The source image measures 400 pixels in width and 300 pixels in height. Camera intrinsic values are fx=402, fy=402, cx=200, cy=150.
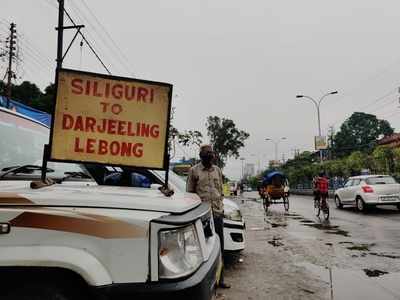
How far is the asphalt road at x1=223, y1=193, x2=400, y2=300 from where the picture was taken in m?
4.80

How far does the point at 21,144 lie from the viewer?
10.6 ft

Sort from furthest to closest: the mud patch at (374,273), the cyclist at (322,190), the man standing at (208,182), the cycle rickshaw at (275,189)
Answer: the cycle rickshaw at (275,189) < the cyclist at (322,190) < the mud patch at (374,273) < the man standing at (208,182)

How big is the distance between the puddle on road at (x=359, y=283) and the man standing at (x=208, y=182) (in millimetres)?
1516

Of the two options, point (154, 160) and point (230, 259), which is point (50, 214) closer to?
point (154, 160)

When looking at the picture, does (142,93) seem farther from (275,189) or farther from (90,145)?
(275,189)

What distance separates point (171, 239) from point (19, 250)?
2.20 feet

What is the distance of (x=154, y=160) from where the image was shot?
2.68 meters

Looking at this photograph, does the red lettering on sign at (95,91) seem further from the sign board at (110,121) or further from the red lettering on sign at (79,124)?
the red lettering on sign at (79,124)

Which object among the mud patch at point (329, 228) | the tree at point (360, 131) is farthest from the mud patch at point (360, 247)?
the tree at point (360, 131)

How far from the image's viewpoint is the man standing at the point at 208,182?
528 centimetres

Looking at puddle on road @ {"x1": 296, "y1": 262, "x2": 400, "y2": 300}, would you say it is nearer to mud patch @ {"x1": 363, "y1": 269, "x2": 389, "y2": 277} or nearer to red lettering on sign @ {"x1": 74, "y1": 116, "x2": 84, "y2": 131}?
mud patch @ {"x1": 363, "y1": 269, "x2": 389, "y2": 277}

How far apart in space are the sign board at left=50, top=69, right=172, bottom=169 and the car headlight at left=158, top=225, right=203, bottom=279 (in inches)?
31.2

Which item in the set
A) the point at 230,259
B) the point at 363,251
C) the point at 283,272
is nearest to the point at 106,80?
the point at 283,272

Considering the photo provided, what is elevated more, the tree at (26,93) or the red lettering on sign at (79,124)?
the tree at (26,93)
